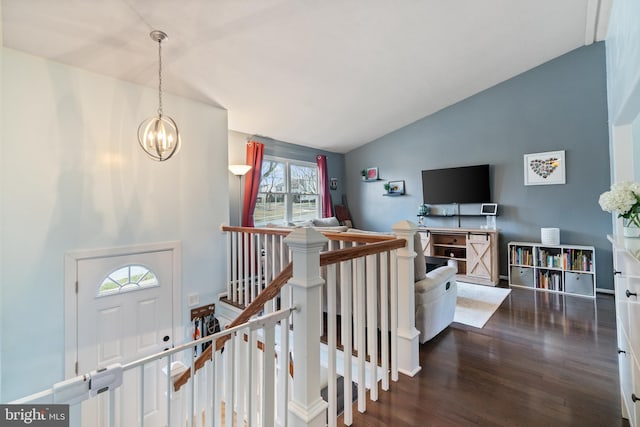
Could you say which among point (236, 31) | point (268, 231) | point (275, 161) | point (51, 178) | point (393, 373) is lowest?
point (393, 373)

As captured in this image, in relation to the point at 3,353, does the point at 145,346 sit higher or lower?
lower

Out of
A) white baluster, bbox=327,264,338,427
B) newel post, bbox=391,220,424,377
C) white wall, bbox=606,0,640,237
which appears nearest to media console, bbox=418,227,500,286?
white wall, bbox=606,0,640,237

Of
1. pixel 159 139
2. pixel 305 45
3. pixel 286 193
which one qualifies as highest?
pixel 305 45

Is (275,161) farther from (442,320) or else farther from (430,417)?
(430,417)

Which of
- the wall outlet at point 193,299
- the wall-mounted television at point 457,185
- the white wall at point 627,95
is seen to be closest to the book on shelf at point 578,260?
the wall-mounted television at point 457,185

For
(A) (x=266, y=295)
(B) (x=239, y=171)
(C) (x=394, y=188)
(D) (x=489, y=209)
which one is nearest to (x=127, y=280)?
(B) (x=239, y=171)

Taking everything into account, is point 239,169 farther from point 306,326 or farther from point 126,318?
point 306,326

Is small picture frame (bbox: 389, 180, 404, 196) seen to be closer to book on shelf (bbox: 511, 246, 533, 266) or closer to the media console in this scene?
the media console

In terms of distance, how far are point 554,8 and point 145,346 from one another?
5.85 metres

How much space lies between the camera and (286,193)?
18.3 ft

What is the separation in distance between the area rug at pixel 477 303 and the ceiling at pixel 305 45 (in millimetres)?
3146

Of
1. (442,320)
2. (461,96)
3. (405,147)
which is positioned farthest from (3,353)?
(461,96)

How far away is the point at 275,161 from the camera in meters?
5.38

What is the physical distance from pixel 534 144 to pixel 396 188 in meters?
2.40
